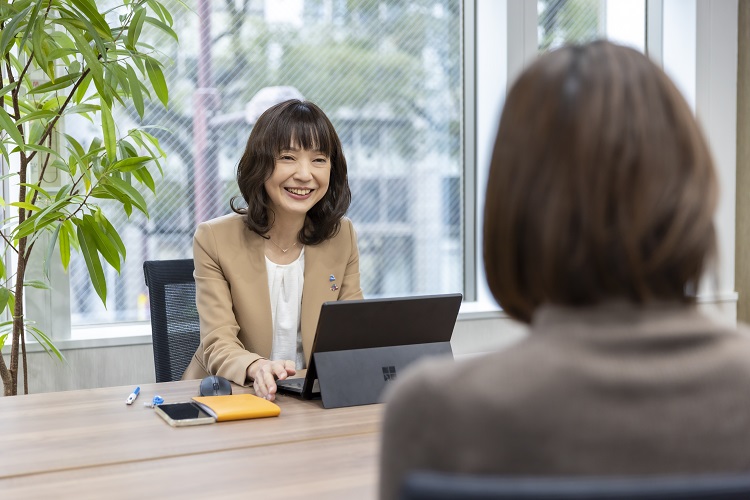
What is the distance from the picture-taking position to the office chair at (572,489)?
0.58 metres

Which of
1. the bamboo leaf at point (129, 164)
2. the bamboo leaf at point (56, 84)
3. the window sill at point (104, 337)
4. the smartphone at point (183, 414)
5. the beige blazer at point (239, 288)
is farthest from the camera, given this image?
the window sill at point (104, 337)

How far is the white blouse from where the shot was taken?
7.83 feet

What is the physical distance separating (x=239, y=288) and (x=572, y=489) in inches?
70.2

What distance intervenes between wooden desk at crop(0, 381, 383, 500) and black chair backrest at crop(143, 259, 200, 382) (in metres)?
0.60

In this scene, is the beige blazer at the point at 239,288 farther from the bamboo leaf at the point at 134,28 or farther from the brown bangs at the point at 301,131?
the bamboo leaf at the point at 134,28

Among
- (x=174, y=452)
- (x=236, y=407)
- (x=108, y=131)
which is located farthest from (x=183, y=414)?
(x=108, y=131)

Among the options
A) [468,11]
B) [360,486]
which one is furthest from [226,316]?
[468,11]

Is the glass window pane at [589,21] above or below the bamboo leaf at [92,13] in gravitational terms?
above

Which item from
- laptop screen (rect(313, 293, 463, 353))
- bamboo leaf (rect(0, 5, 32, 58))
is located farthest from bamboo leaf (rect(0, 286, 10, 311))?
laptop screen (rect(313, 293, 463, 353))

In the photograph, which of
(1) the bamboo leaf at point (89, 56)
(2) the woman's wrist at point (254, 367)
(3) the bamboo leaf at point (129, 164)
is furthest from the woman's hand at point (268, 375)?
(1) the bamboo leaf at point (89, 56)

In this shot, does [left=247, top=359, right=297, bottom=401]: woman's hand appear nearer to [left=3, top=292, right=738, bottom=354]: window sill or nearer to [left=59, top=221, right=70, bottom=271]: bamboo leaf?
[left=59, top=221, right=70, bottom=271]: bamboo leaf

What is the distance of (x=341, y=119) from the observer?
388cm

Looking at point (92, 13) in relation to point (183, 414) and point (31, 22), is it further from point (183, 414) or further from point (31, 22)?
point (183, 414)

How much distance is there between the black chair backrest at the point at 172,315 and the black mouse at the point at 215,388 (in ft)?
2.12
